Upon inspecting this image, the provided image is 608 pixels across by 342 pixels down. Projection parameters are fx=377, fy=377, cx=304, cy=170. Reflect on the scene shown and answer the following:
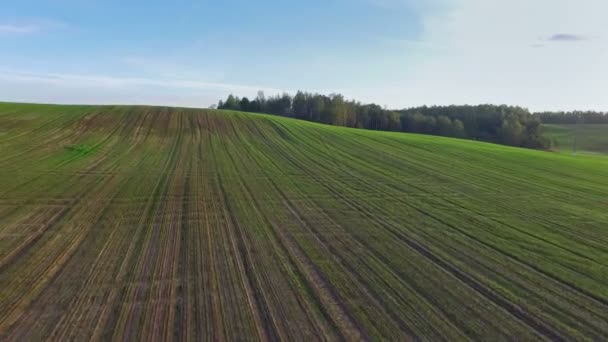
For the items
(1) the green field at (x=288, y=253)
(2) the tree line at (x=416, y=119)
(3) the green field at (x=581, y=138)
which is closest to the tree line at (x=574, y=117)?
(3) the green field at (x=581, y=138)

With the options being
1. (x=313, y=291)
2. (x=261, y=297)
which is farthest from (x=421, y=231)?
(x=261, y=297)

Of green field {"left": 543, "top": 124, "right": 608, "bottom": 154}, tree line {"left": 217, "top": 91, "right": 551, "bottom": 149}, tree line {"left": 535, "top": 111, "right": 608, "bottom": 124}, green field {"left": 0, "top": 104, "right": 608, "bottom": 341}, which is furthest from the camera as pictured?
tree line {"left": 535, "top": 111, "right": 608, "bottom": 124}

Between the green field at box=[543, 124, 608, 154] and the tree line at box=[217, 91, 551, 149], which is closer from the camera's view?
the green field at box=[543, 124, 608, 154]

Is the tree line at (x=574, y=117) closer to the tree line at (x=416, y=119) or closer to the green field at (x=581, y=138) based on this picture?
the green field at (x=581, y=138)

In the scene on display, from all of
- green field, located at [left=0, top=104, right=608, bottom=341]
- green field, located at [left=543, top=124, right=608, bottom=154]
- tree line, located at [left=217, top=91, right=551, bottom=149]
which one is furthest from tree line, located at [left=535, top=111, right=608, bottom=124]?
green field, located at [left=0, top=104, right=608, bottom=341]

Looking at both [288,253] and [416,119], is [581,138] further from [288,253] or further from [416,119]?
[288,253]

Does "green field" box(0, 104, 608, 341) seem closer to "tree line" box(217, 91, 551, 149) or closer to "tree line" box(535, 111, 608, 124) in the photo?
"tree line" box(217, 91, 551, 149)
